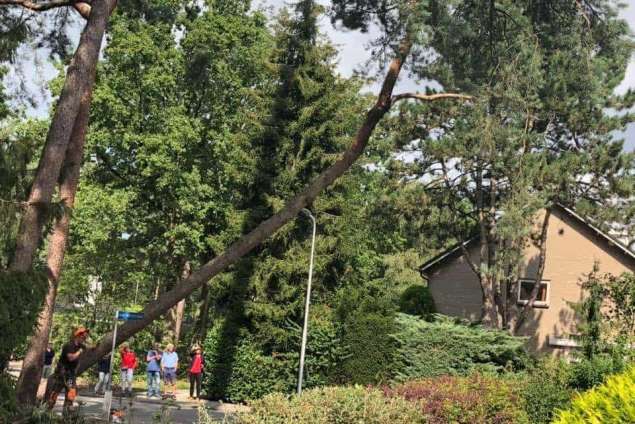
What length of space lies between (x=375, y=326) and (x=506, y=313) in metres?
7.51

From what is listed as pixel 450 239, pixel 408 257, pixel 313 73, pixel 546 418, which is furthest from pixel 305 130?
pixel 546 418


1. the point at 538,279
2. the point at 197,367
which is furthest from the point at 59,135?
the point at 538,279

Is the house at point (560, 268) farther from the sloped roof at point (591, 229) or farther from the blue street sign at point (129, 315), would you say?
the blue street sign at point (129, 315)

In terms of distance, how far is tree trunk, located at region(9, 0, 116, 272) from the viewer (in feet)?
33.7

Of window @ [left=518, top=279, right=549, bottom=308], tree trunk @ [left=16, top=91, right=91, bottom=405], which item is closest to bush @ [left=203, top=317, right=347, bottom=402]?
window @ [left=518, top=279, right=549, bottom=308]

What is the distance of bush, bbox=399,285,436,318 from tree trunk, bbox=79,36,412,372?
1916 centimetres

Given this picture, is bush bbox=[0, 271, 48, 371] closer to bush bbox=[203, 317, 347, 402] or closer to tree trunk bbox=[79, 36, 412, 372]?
tree trunk bbox=[79, 36, 412, 372]

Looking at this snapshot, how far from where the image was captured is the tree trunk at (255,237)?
1223 centimetres

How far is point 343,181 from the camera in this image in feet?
96.5

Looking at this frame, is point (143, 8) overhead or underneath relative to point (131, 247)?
overhead

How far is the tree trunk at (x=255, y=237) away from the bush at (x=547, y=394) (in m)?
5.04

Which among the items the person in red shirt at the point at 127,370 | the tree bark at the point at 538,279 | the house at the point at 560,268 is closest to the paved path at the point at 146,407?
the person in red shirt at the point at 127,370

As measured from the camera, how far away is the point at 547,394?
42.4ft

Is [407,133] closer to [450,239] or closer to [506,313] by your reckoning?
[450,239]
